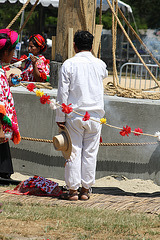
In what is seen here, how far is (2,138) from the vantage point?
4.46 metres

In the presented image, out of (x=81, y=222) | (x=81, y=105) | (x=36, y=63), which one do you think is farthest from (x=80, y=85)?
(x=36, y=63)

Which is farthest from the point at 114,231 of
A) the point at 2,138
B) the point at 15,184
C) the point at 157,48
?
the point at 157,48

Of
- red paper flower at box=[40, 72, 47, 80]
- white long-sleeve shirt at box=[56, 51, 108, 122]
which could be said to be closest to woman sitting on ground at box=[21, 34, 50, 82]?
red paper flower at box=[40, 72, 47, 80]

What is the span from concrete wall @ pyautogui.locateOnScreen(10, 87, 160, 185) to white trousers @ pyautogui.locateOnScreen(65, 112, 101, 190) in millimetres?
1130

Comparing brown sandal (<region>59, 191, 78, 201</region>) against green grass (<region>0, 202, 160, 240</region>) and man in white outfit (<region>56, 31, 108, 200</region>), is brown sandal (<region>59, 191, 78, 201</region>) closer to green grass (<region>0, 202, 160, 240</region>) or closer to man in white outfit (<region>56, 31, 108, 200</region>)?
man in white outfit (<region>56, 31, 108, 200</region>)

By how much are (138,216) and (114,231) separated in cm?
57

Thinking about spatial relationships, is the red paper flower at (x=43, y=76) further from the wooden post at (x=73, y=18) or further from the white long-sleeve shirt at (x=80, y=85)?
the white long-sleeve shirt at (x=80, y=85)

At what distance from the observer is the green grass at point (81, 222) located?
3646 mm

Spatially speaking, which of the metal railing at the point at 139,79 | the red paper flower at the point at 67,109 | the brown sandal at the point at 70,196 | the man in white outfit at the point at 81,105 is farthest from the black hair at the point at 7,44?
the metal railing at the point at 139,79

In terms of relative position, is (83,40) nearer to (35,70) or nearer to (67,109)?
(67,109)

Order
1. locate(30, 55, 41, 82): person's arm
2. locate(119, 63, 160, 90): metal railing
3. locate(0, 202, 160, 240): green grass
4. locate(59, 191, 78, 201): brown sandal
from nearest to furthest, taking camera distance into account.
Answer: locate(0, 202, 160, 240): green grass < locate(59, 191, 78, 201): brown sandal < locate(30, 55, 41, 82): person's arm < locate(119, 63, 160, 90): metal railing

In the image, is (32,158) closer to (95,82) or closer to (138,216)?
(95,82)

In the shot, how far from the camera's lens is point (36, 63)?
19.6 ft

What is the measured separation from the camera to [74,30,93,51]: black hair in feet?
15.4
